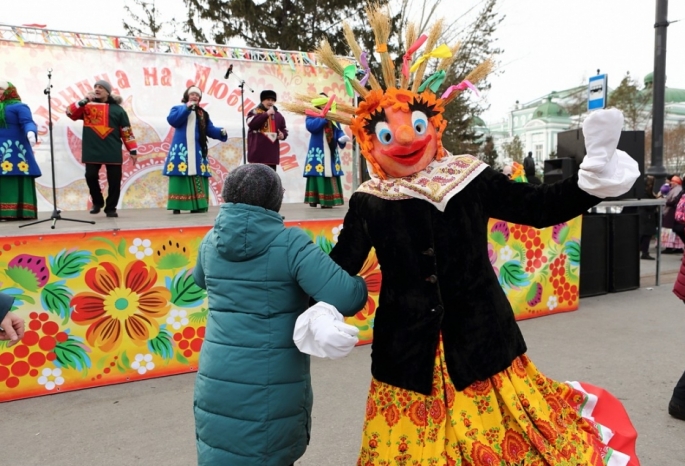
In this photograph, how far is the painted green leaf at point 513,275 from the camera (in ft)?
17.0

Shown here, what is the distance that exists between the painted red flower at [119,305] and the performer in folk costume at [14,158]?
2448mm

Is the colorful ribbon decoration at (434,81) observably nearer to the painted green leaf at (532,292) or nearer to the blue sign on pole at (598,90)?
the painted green leaf at (532,292)

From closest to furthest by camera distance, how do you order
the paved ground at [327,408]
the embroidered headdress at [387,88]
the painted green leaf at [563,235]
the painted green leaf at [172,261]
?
the embroidered headdress at [387,88] < the paved ground at [327,408] < the painted green leaf at [172,261] < the painted green leaf at [563,235]

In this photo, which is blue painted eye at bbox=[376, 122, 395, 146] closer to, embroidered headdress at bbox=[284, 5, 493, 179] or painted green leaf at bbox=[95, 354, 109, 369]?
embroidered headdress at bbox=[284, 5, 493, 179]

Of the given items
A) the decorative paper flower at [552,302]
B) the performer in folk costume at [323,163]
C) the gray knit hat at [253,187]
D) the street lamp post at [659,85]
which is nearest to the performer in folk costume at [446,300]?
the gray knit hat at [253,187]

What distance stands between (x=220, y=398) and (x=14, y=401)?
2.36 meters

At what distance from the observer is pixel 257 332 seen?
6.07ft

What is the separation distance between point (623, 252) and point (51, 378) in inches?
238

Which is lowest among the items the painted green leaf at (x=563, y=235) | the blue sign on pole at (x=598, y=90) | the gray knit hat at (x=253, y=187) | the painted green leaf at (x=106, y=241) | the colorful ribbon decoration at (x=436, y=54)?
the painted green leaf at (x=563, y=235)

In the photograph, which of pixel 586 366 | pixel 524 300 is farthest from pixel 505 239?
pixel 586 366

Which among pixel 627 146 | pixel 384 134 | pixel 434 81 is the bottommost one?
pixel 384 134

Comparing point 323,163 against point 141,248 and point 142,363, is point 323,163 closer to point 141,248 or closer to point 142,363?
point 141,248

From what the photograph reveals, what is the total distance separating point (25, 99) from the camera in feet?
23.8

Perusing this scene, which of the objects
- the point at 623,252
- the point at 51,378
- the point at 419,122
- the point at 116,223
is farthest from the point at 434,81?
the point at 623,252
